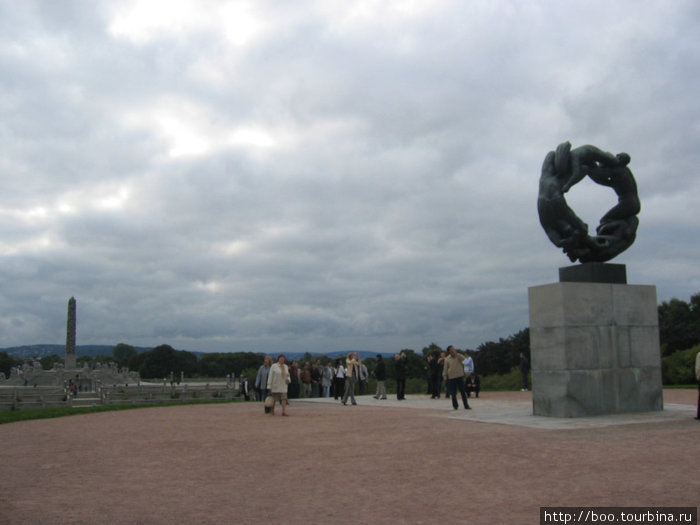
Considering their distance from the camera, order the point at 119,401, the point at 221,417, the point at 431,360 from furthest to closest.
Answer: the point at 119,401
the point at 431,360
the point at 221,417

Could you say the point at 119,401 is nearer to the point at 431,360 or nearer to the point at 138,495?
the point at 431,360

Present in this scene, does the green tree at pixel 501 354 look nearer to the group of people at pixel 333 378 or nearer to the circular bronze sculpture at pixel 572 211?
the group of people at pixel 333 378

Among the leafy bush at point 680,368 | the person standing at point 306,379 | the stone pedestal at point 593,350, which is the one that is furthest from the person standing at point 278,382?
the leafy bush at point 680,368

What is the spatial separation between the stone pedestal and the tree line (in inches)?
371

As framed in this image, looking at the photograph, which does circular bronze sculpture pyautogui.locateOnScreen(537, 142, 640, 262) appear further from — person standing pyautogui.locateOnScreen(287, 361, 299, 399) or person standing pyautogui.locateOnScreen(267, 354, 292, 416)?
person standing pyautogui.locateOnScreen(287, 361, 299, 399)

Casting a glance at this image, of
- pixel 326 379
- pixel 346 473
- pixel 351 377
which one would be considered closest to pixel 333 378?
pixel 326 379

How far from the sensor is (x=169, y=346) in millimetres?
108438

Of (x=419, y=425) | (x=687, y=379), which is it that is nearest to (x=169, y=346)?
(x=687, y=379)

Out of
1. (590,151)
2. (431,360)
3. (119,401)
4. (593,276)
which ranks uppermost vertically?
(590,151)

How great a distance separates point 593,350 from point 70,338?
2633 inches

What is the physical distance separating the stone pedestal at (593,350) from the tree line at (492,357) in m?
9.42

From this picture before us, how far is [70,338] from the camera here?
227 ft

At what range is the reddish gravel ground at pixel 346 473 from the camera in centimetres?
578

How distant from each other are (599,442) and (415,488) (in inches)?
154
